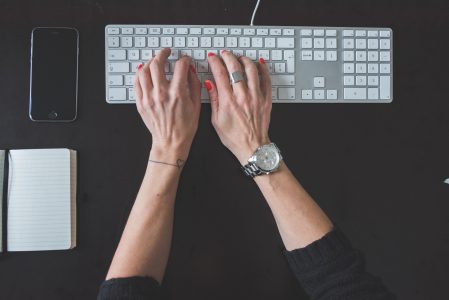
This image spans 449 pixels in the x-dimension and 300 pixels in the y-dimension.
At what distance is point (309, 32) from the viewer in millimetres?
762

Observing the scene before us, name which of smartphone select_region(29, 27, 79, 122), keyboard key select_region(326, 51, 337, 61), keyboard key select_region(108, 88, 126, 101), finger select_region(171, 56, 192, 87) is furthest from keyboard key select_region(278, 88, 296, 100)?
smartphone select_region(29, 27, 79, 122)

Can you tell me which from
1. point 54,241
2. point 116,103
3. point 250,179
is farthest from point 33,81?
point 250,179

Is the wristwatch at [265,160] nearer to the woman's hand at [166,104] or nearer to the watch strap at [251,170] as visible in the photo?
the watch strap at [251,170]

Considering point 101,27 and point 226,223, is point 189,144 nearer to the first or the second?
point 226,223

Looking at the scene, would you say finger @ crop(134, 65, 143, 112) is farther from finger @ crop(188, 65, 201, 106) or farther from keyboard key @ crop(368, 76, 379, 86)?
keyboard key @ crop(368, 76, 379, 86)

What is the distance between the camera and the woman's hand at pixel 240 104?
0.72 m

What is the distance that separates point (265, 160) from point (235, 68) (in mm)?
200

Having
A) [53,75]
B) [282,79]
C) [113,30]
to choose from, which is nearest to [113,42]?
[113,30]

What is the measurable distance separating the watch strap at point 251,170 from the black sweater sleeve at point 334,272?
0.17 m

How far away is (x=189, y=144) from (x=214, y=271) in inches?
10.9

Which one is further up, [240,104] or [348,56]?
[348,56]

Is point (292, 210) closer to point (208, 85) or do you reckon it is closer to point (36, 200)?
point (208, 85)

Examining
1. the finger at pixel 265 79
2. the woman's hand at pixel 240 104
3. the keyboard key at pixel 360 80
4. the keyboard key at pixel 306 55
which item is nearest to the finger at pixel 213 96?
the woman's hand at pixel 240 104

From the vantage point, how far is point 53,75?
74cm
